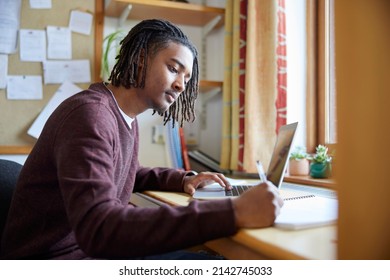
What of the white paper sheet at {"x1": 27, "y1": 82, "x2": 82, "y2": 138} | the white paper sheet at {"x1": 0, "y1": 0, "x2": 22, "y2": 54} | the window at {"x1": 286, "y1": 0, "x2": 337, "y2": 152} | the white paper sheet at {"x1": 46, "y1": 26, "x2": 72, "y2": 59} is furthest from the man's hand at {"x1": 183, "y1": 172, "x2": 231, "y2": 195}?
the white paper sheet at {"x1": 0, "y1": 0, "x2": 22, "y2": 54}

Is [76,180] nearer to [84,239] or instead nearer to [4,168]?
[84,239]

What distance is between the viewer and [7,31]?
162 cm

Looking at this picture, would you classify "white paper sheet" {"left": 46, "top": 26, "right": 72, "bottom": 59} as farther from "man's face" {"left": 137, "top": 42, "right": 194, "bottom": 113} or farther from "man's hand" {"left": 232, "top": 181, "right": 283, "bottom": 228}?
"man's hand" {"left": 232, "top": 181, "right": 283, "bottom": 228}

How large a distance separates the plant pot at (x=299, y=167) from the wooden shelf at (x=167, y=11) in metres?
0.85

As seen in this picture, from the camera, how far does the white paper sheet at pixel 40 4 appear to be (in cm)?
168

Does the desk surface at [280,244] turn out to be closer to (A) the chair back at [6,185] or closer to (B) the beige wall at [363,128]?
(B) the beige wall at [363,128]

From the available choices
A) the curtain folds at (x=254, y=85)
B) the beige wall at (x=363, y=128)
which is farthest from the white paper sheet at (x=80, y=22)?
the beige wall at (x=363, y=128)

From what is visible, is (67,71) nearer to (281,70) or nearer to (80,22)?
(80,22)

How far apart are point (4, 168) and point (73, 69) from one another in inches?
33.6

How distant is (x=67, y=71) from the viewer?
5.58 ft
